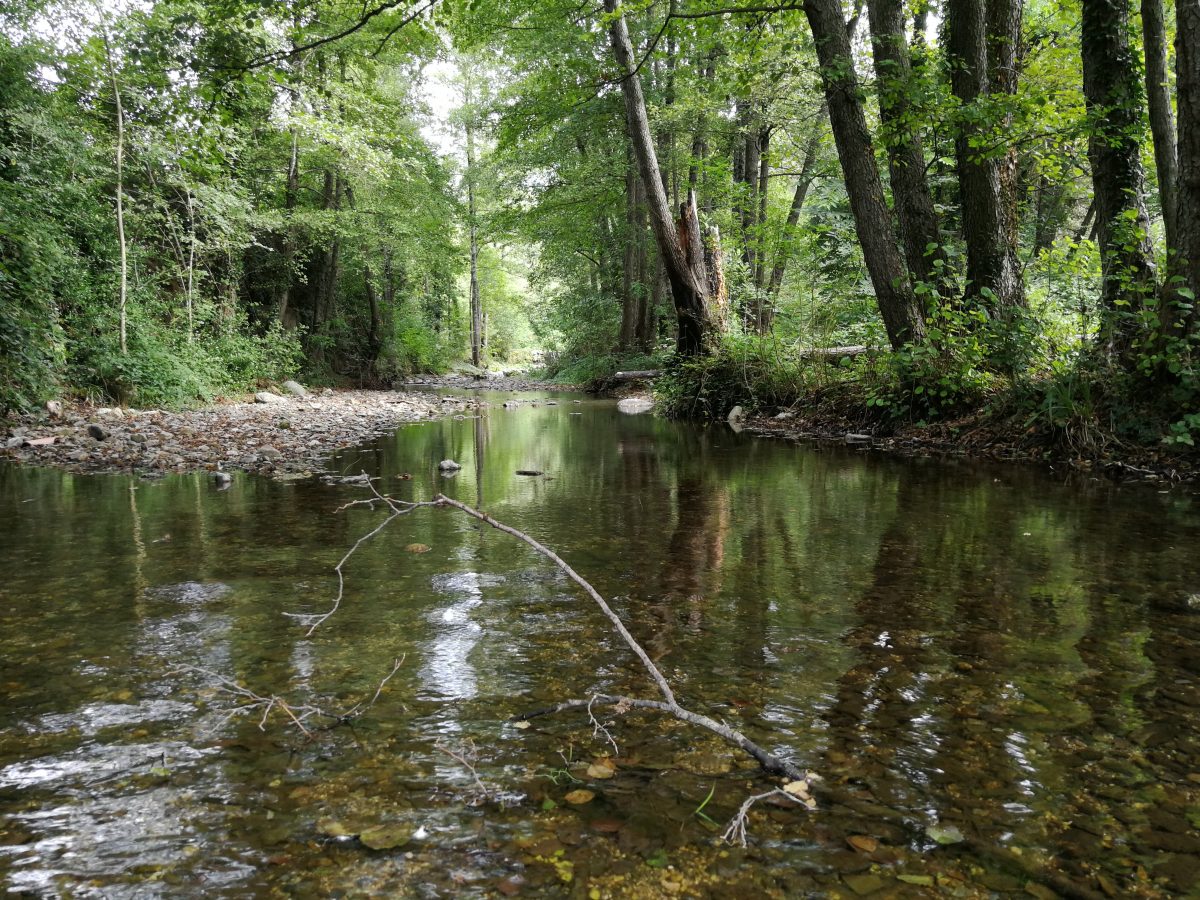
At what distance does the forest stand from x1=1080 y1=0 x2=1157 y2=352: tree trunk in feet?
0.12

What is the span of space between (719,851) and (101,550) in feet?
11.4

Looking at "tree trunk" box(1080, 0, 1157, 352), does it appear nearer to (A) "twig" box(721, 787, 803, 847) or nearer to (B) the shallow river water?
(B) the shallow river water

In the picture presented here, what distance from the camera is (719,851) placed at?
135cm

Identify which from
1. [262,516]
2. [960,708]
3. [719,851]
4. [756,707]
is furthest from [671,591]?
[262,516]

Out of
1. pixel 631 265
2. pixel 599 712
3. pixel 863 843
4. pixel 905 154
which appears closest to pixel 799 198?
pixel 631 265

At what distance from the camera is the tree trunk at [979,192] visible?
773 cm

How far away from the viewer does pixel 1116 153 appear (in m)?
7.27

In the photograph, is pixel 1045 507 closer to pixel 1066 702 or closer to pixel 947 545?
pixel 947 545

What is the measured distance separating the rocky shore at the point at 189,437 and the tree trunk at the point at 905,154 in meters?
6.73

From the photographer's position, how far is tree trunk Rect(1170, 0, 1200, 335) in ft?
17.3

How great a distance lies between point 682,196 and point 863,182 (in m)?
13.2

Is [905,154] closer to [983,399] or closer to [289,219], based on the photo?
[983,399]

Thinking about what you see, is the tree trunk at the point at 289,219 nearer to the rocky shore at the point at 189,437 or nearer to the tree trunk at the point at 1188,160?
the rocky shore at the point at 189,437

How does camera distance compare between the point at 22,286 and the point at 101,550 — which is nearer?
the point at 101,550
